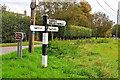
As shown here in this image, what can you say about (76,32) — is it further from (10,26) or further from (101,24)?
(10,26)

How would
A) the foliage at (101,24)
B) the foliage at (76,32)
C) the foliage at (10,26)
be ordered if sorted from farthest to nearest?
the foliage at (101,24), the foliage at (76,32), the foliage at (10,26)

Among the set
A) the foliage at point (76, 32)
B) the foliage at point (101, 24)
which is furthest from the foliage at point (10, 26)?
the foliage at point (101, 24)

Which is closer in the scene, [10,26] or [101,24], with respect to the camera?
[10,26]

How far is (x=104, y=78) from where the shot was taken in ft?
16.4

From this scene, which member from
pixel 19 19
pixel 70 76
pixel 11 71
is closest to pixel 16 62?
pixel 11 71

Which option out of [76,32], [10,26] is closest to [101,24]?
[76,32]

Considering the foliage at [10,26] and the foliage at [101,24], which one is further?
the foliage at [101,24]

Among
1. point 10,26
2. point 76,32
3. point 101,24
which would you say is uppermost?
point 101,24

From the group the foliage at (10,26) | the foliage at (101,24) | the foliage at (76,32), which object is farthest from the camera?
the foliage at (101,24)

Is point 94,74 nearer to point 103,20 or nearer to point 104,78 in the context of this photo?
point 104,78

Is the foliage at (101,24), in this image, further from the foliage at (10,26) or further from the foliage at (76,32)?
the foliage at (10,26)

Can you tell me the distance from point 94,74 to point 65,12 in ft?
68.2

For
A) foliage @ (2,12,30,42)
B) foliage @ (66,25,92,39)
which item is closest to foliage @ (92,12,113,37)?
foliage @ (66,25,92,39)

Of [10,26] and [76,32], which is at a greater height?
[10,26]
